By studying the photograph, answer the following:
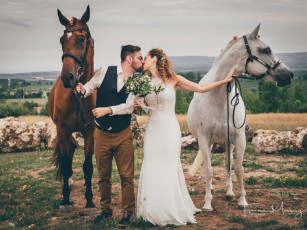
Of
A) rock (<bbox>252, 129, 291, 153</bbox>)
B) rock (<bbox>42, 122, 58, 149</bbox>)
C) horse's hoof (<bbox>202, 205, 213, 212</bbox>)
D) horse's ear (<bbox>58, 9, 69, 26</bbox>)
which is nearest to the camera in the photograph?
horse's ear (<bbox>58, 9, 69, 26</bbox>)

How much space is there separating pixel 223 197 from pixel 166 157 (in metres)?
2.14

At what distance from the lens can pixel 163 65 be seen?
445 centimetres

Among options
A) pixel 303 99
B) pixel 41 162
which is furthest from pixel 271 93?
pixel 41 162

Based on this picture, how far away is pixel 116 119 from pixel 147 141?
0.61 m

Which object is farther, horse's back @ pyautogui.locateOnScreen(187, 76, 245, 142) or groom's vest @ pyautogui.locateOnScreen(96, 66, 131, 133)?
horse's back @ pyautogui.locateOnScreen(187, 76, 245, 142)

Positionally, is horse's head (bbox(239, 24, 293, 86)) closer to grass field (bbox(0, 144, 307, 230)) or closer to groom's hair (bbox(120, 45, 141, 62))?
groom's hair (bbox(120, 45, 141, 62))

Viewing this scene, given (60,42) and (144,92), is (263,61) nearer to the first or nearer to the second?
(144,92)

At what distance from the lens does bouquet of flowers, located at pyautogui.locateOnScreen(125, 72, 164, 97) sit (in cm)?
415

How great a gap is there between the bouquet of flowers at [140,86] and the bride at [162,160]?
0.23m

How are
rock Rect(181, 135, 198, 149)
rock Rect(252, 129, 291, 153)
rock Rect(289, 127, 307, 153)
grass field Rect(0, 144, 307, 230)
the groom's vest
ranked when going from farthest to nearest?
rock Rect(181, 135, 198, 149)
rock Rect(252, 129, 291, 153)
rock Rect(289, 127, 307, 153)
grass field Rect(0, 144, 307, 230)
the groom's vest

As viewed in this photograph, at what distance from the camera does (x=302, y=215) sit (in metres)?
4.77

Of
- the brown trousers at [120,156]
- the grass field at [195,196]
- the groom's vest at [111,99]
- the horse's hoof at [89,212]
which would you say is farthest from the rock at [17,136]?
the groom's vest at [111,99]

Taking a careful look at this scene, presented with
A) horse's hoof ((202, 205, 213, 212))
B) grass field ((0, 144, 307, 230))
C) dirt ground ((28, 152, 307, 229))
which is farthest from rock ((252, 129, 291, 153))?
horse's hoof ((202, 205, 213, 212))

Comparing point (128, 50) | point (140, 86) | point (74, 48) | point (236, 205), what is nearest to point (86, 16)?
point (74, 48)
